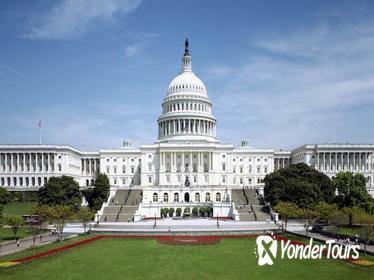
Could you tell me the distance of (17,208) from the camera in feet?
338

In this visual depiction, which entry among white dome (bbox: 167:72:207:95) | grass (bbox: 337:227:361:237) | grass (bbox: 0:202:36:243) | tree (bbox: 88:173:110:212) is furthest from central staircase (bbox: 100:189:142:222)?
white dome (bbox: 167:72:207:95)

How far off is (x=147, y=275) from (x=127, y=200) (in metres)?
71.1

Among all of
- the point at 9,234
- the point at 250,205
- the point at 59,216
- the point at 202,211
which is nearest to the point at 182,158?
the point at 202,211

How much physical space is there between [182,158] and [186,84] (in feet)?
97.2

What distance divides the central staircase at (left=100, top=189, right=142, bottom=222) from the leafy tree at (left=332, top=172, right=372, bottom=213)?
4042 centimetres

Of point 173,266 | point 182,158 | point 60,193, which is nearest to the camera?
point 173,266

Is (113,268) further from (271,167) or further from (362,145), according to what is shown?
(362,145)

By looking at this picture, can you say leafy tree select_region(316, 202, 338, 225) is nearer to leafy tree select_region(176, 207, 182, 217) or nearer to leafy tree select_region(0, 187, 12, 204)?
leafy tree select_region(176, 207, 182, 217)

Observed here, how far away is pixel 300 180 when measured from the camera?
9425 centimetres

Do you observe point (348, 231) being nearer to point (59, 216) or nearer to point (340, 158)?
point (59, 216)

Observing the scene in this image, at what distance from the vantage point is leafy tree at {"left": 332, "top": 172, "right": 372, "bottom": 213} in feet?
253

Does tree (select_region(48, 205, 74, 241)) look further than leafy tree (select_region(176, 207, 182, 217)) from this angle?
No

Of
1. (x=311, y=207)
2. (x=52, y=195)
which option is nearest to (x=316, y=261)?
(x=311, y=207)

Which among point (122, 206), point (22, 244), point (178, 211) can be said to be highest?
point (22, 244)
